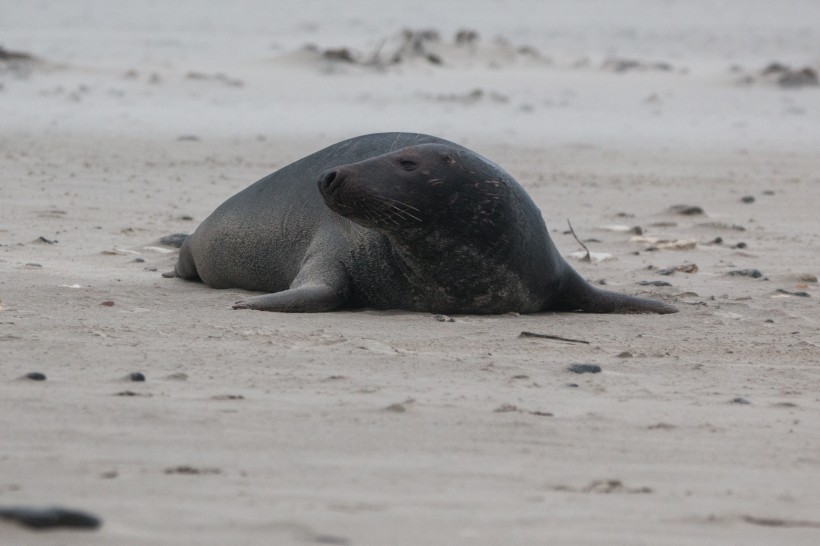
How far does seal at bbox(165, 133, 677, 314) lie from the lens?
512 cm

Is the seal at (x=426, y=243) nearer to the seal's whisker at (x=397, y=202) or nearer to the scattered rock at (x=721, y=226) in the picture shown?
the seal's whisker at (x=397, y=202)

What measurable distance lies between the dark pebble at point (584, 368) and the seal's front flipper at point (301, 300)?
140 centimetres

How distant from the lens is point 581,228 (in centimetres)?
806

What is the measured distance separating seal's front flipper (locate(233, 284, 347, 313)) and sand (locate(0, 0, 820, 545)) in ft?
0.32

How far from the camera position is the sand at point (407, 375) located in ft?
8.48

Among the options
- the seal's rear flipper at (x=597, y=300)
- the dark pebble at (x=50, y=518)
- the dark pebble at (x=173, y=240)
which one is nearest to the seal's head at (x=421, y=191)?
the seal's rear flipper at (x=597, y=300)

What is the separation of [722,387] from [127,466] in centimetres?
183

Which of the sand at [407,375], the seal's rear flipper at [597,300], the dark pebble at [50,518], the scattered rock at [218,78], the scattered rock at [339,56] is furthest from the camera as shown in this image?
the scattered rock at [339,56]

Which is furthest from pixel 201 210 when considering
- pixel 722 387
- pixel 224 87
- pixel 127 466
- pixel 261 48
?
pixel 261 48

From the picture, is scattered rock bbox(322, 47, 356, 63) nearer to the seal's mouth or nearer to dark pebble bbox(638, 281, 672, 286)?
dark pebble bbox(638, 281, 672, 286)

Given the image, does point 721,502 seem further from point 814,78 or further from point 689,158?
point 814,78

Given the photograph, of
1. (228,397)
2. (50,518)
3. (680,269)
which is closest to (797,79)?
(680,269)

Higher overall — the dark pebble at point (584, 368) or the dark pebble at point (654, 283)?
the dark pebble at point (654, 283)

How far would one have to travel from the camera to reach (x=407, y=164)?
5.21m
